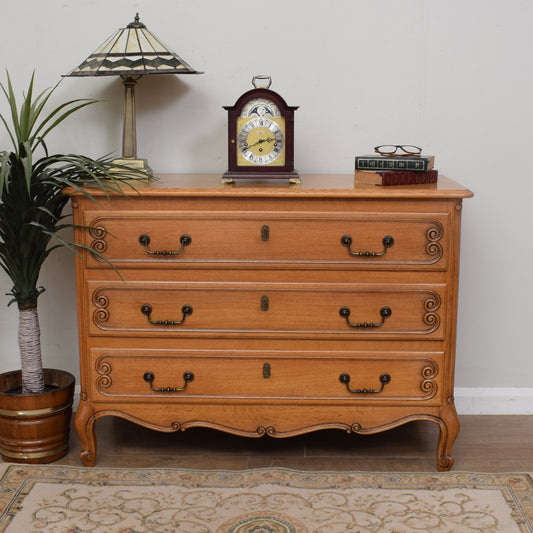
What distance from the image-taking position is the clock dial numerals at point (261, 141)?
252cm

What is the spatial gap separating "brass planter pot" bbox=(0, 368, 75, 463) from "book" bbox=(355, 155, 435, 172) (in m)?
1.34

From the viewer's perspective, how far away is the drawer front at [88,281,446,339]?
2432 millimetres

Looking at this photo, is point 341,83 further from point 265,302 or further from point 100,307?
point 100,307

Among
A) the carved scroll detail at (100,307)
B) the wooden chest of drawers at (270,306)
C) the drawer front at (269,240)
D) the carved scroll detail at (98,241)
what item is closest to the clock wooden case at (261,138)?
the wooden chest of drawers at (270,306)

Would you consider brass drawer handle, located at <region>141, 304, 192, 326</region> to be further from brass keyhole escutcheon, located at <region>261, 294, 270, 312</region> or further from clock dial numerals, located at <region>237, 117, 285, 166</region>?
clock dial numerals, located at <region>237, 117, 285, 166</region>

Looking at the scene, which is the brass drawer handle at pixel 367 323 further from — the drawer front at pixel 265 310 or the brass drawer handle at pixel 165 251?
the brass drawer handle at pixel 165 251

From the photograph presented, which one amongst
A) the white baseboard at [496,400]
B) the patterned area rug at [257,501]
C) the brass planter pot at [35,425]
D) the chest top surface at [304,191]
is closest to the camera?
the patterned area rug at [257,501]

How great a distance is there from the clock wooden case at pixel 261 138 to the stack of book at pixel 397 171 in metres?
0.25

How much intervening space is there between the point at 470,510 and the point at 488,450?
495 millimetres

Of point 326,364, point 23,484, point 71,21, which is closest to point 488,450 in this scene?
point 326,364

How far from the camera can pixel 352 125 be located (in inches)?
115

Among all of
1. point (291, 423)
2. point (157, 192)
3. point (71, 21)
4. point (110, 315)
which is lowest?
point (291, 423)

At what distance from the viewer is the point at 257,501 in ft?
7.65

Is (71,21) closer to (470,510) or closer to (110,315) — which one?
(110,315)
